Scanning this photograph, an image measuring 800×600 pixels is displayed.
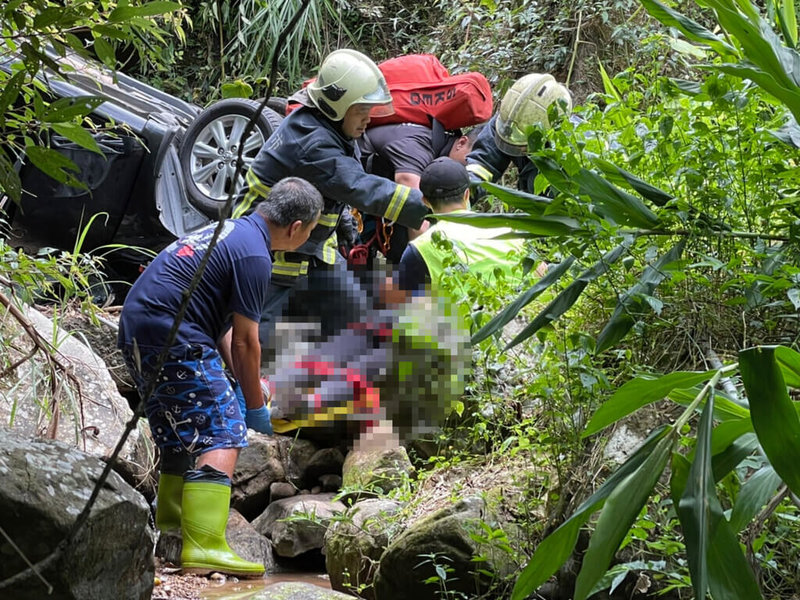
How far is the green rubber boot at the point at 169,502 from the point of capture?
4.74m

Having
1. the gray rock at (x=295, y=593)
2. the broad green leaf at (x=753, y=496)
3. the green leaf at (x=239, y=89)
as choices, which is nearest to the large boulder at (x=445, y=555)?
the gray rock at (x=295, y=593)

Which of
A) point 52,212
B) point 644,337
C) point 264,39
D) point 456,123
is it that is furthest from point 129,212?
point 644,337

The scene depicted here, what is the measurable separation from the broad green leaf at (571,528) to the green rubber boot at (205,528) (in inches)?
111

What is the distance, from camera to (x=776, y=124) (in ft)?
8.84

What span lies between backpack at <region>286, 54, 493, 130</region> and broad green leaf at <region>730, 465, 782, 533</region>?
5388 mm

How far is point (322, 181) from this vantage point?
614 centimetres

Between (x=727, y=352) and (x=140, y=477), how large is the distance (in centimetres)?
293

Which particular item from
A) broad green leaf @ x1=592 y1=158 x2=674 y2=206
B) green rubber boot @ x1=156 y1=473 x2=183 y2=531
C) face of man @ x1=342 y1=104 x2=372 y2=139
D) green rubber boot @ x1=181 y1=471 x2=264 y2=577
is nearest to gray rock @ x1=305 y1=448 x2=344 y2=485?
green rubber boot @ x1=156 y1=473 x2=183 y2=531

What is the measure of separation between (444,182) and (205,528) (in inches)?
84.3

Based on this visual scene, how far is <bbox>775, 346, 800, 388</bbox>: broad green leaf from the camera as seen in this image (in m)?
1.68

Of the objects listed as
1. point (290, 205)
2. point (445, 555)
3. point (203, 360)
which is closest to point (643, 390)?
point (445, 555)

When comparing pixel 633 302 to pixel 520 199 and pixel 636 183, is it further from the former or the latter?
pixel 520 199

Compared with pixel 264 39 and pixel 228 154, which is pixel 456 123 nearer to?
pixel 228 154

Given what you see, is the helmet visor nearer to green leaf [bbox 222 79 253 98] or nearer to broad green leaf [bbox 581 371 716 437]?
green leaf [bbox 222 79 253 98]
